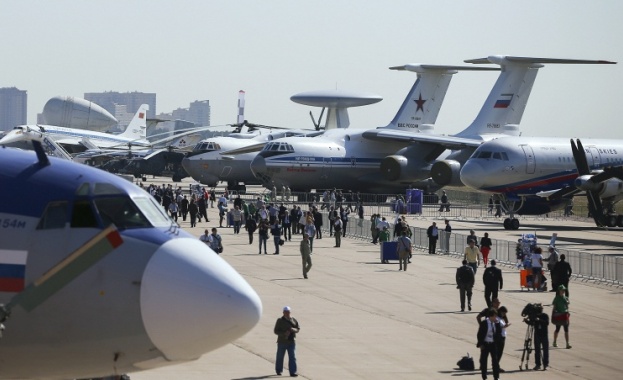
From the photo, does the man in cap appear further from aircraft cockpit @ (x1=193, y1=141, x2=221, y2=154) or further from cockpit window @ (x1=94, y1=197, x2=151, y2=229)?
aircraft cockpit @ (x1=193, y1=141, x2=221, y2=154)

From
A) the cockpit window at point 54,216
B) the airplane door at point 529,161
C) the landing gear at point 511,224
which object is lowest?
the landing gear at point 511,224

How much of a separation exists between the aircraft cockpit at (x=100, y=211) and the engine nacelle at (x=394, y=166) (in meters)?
55.8

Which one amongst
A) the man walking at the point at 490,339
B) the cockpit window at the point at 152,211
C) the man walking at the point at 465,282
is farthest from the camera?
the man walking at the point at 465,282

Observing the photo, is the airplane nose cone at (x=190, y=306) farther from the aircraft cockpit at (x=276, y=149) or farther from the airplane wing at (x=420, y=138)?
the aircraft cockpit at (x=276, y=149)

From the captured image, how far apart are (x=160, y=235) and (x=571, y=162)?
4389 cm

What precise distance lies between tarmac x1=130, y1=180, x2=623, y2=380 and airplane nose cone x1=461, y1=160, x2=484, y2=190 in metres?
13.3

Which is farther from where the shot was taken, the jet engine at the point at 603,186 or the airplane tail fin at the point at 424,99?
the airplane tail fin at the point at 424,99

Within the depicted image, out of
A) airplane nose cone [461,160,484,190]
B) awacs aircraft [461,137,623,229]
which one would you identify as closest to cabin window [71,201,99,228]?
awacs aircraft [461,137,623,229]

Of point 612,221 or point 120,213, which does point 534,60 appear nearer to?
point 612,221

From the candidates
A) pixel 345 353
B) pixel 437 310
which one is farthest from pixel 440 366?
pixel 437 310

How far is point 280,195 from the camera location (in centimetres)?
6912

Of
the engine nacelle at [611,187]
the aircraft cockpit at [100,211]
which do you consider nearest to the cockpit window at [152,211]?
the aircraft cockpit at [100,211]

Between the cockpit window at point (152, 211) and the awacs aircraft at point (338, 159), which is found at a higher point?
the awacs aircraft at point (338, 159)

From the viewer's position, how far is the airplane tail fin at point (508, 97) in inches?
2566
